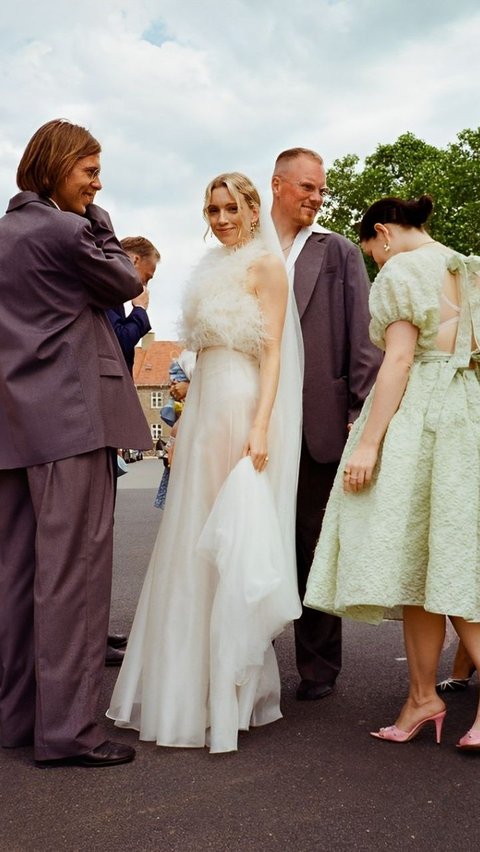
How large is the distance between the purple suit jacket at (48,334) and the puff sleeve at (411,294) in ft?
3.31

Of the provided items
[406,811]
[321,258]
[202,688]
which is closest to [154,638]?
[202,688]

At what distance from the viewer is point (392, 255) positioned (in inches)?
147

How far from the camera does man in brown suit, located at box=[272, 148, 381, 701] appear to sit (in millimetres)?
4445

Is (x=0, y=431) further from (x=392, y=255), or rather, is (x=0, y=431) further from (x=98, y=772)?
(x=392, y=255)

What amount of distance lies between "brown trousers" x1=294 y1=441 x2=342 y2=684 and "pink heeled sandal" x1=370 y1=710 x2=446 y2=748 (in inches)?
28.8

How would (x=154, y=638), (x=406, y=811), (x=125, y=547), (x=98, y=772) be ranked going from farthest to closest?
(x=125, y=547)
(x=154, y=638)
(x=98, y=772)
(x=406, y=811)

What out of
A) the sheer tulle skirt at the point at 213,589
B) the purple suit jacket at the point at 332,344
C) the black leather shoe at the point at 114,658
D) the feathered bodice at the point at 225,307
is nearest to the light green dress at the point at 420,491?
the sheer tulle skirt at the point at 213,589

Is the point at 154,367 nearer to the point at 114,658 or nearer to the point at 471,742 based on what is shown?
the point at 114,658

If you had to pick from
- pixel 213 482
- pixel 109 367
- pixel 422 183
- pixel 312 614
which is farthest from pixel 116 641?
pixel 422 183

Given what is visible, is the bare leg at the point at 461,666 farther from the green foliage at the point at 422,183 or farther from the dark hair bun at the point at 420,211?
the green foliage at the point at 422,183

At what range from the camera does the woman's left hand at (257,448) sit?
383 centimetres

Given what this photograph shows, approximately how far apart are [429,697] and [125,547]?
23.3ft

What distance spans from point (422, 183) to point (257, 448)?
115 feet

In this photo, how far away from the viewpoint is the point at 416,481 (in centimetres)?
347
